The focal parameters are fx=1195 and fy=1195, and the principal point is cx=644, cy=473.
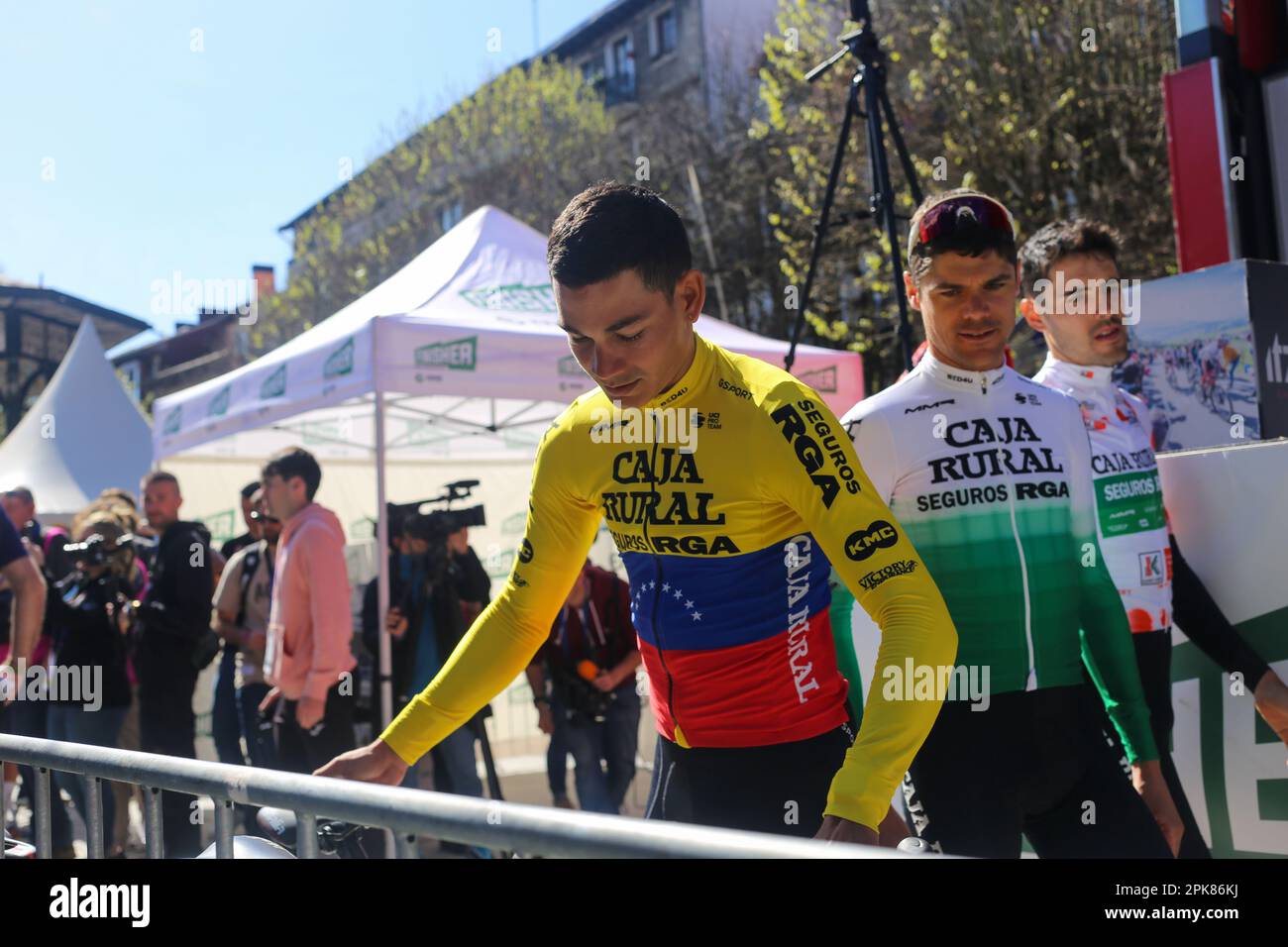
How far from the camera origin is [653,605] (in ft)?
7.11

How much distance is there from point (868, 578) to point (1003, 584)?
0.67m

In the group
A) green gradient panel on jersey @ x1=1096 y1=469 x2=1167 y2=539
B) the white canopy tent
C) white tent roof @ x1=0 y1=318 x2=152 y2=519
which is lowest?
green gradient panel on jersey @ x1=1096 y1=469 x2=1167 y2=539

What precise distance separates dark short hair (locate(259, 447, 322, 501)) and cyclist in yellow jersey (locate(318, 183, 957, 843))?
357 cm

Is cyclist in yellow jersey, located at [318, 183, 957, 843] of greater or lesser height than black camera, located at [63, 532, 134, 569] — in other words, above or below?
below

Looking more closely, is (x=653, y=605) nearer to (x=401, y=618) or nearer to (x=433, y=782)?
(x=401, y=618)

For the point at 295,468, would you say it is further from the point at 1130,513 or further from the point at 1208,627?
the point at 1208,627

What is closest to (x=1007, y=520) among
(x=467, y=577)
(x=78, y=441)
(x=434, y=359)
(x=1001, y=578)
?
(x=1001, y=578)

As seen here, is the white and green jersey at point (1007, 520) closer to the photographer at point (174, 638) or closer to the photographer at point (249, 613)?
the photographer at point (249, 613)

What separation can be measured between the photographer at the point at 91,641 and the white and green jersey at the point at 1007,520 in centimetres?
527

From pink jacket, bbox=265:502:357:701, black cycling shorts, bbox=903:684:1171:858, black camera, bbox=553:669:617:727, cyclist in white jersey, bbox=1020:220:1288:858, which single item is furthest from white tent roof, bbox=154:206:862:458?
black cycling shorts, bbox=903:684:1171:858

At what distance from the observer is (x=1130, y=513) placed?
114 inches

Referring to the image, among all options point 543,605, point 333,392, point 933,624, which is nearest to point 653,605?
point 543,605

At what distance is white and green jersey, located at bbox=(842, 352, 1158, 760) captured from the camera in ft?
7.48
